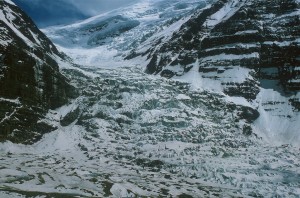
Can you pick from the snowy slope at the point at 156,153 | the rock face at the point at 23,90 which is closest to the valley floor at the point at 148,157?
the snowy slope at the point at 156,153

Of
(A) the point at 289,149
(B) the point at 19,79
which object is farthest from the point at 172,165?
(B) the point at 19,79

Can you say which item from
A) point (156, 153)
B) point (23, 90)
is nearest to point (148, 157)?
point (156, 153)

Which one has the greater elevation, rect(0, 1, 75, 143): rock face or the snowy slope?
rect(0, 1, 75, 143): rock face

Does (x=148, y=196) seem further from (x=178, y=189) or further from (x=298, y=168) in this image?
(x=298, y=168)

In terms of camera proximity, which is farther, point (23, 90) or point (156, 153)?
point (23, 90)

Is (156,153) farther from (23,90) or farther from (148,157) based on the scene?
(23,90)

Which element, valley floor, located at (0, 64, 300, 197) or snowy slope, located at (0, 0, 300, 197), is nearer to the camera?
valley floor, located at (0, 64, 300, 197)

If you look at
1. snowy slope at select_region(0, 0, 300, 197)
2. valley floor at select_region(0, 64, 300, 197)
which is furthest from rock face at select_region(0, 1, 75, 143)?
valley floor at select_region(0, 64, 300, 197)

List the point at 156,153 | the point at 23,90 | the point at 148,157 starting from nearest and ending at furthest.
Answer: the point at 148,157, the point at 156,153, the point at 23,90

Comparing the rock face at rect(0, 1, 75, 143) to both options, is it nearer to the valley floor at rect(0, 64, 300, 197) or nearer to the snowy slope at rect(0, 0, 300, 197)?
the snowy slope at rect(0, 0, 300, 197)
